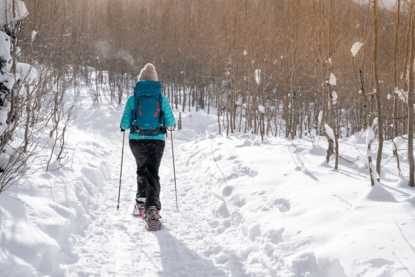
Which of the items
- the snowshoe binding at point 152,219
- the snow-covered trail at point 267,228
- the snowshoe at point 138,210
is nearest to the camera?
the snow-covered trail at point 267,228

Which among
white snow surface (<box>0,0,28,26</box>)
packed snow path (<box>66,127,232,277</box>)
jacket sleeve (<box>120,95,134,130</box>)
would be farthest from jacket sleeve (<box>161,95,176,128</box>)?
white snow surface (<box>0,0,28,26</box>)

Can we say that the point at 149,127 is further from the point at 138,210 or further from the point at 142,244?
the point at 142,244

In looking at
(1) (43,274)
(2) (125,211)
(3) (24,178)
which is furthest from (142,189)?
(1) (43,274)

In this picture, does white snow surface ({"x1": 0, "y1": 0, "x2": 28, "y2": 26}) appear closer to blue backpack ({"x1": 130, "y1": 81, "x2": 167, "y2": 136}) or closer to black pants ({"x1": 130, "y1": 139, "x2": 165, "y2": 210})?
blue backpack ({"x1": 130, "y1": 81, "x2": 167, "y2": 136})

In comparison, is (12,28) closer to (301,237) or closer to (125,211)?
(125,211)

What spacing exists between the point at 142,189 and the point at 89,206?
854 millimetres

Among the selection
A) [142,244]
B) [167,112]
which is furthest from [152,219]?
[167,112]

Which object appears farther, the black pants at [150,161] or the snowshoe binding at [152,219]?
the black pants at [150,161]

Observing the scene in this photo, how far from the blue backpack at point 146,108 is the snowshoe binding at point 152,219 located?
0.99 meters

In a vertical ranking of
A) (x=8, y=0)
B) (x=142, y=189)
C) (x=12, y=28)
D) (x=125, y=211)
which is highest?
(x=8, y=0)

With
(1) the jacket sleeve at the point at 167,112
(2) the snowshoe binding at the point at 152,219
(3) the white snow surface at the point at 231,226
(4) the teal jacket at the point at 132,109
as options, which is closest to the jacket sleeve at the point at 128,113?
(4) the teal jacket at the point at 132,109

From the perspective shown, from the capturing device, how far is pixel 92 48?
87.4 ft

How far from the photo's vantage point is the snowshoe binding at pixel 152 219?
11.9 ft

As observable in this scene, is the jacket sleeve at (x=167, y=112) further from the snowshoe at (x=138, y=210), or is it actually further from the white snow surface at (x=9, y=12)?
the white snow surface at (x=9, y=12)
